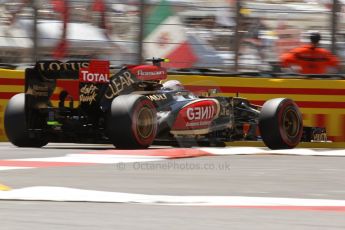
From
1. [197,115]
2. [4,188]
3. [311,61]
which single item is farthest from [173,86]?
[4,188]

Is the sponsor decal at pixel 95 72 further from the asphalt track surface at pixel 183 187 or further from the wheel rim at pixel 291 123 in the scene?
the wheel rim at pixel 291 123

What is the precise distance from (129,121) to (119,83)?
2.75 ft

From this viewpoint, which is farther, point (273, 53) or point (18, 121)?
point (273, 53)

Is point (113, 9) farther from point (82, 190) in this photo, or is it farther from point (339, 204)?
point (339, 204)

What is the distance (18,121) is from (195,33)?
3.35 metres

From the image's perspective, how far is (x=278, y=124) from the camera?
1192cm

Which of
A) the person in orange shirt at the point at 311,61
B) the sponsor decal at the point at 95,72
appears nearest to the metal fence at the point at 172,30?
the person in orange shirt at the point at 311,61

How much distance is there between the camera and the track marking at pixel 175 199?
6.54 meters

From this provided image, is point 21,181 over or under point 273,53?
under

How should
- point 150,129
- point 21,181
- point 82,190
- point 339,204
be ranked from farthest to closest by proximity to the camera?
point 150,129 < point 21,181 < point 82,190 < point 339,204

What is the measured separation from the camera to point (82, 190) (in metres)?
7.23

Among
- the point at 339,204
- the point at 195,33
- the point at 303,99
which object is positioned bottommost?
the point at 339,204

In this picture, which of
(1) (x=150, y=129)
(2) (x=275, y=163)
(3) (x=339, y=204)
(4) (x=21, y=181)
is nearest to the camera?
(3) (x=339, y=204)

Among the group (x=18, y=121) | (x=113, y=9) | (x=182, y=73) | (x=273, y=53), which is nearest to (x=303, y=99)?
(x=273, y=53)
